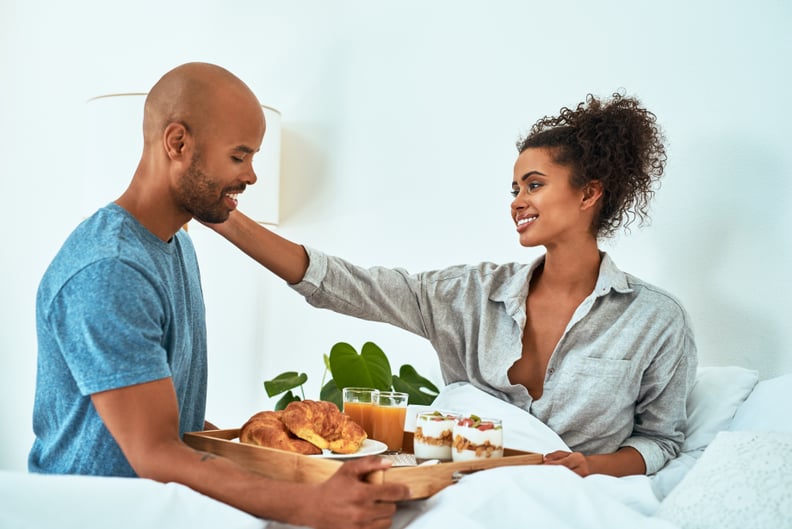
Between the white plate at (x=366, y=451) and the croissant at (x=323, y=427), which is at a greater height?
Result: the croissant at (x=323, y=427)

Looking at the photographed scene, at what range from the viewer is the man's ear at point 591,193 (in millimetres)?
1903

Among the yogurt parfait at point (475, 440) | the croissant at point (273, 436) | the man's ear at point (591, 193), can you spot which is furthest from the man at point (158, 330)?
the man's ear at point (591, 193)

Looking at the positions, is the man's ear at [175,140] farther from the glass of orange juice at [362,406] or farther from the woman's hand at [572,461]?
the woman's hand at [572,461]

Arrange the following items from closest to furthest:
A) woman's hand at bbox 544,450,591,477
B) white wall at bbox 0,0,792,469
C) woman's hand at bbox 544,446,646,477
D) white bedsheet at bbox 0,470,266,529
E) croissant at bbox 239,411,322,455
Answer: white bedsheet at bbox 0,470,266,529 → croissant at bbox 239,411,322,455 → woman's hand at bbox 544,450,591,477 → woman's hand at bbox 544,446,646,477 → white wall at bbox 0,0,792,469

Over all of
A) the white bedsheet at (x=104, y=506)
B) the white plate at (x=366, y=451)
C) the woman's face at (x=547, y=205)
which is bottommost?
the white plate at (x=366, y=451)

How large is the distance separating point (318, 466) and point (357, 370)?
0.88 metres

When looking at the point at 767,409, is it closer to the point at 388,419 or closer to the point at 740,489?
the point at 740,489

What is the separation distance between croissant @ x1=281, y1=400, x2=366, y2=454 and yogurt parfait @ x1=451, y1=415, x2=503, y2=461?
0.16 m

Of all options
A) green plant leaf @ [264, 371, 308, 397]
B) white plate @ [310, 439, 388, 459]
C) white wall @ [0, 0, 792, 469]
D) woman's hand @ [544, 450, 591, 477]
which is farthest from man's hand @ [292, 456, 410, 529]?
white wall @ [0, 0, 792, 469]

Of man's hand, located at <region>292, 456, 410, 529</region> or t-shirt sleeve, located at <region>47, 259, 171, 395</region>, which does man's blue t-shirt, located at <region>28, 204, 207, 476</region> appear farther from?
man's hand, located at <region>292, 456, 410, 529</region>

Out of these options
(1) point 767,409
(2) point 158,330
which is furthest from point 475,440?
(1) point 767,409

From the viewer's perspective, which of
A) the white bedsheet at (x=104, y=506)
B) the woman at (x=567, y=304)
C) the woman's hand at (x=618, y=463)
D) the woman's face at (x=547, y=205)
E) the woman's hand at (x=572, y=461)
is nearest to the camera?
the white bedsheet at (x=104, y=506)

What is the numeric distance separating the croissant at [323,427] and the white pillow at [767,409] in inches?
34.3

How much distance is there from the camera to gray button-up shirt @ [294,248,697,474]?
1768 mm
